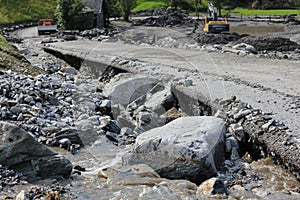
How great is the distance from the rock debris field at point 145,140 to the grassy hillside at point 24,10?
38.3m

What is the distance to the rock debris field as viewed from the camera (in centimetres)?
836

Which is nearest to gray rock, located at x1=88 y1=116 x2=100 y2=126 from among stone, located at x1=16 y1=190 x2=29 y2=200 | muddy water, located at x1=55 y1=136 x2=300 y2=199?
muddy water, located at x1=55 y1=136 x2=300 y2=199

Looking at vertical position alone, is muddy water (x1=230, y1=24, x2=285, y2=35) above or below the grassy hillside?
below

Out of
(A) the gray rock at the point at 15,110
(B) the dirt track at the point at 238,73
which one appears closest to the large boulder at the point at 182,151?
(B) the dirt track at the point at 238,73

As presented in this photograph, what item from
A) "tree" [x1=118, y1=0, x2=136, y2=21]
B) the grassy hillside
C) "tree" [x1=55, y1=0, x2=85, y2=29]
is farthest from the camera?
"tree" [x1=118, y1=0, x2=136, y2=21]

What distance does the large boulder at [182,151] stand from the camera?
870 cm

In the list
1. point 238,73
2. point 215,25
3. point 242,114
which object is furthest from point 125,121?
point 215,25

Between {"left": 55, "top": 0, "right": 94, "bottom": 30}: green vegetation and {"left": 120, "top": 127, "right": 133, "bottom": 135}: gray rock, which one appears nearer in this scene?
{"left": 120, "top": 127, "right": 133, "bottom": 135}: gray rock

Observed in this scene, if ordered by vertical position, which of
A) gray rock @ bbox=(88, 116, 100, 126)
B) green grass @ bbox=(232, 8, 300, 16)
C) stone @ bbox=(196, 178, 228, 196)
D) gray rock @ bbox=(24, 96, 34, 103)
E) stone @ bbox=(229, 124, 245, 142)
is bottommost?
stone @ bbox=(196, 178, 228, 196)

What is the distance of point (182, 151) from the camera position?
28.7 ft

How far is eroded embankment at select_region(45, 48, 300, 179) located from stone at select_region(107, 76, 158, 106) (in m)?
1.96

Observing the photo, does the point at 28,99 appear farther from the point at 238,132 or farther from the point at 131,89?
the point at 238,132

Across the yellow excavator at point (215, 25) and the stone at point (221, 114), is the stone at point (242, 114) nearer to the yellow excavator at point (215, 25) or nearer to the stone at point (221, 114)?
the stone at point (221, 114)

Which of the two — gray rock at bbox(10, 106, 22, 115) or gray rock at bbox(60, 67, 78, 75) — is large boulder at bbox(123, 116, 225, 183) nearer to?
gray rock at bbox(10, 106, 22, 115)
